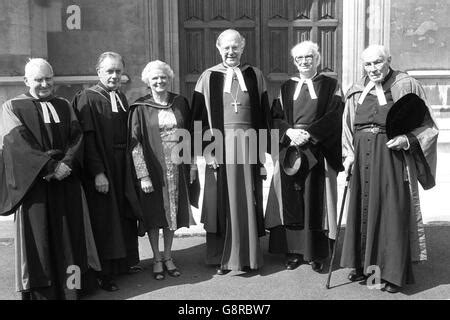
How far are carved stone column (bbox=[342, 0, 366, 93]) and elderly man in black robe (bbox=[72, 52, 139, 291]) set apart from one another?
18.8 ft

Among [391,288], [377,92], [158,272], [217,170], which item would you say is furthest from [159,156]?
[391,288]

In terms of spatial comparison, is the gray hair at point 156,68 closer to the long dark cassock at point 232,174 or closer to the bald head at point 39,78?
the long dark cassock at point 232,174

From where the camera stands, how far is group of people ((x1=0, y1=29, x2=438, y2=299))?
399 cm

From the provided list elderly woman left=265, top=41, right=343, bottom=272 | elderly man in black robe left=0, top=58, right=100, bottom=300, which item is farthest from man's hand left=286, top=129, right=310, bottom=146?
elderly man in black robe left=0, top=58, right=100, bottom=300

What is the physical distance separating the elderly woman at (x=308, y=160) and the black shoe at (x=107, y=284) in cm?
151

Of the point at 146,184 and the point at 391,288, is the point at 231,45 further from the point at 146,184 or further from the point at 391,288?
the point at 391,288

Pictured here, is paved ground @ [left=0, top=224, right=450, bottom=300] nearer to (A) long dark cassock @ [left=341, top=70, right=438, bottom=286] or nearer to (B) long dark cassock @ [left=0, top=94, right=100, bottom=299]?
(A) long dark cassock @ [left=341, top=70, right=438, bottom=286]

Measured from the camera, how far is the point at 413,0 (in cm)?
902

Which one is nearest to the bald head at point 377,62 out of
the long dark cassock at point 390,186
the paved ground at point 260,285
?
the long dark cassock at point 390,186

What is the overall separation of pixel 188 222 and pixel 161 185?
1.40 feet

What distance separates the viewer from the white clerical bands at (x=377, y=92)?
4.27m
